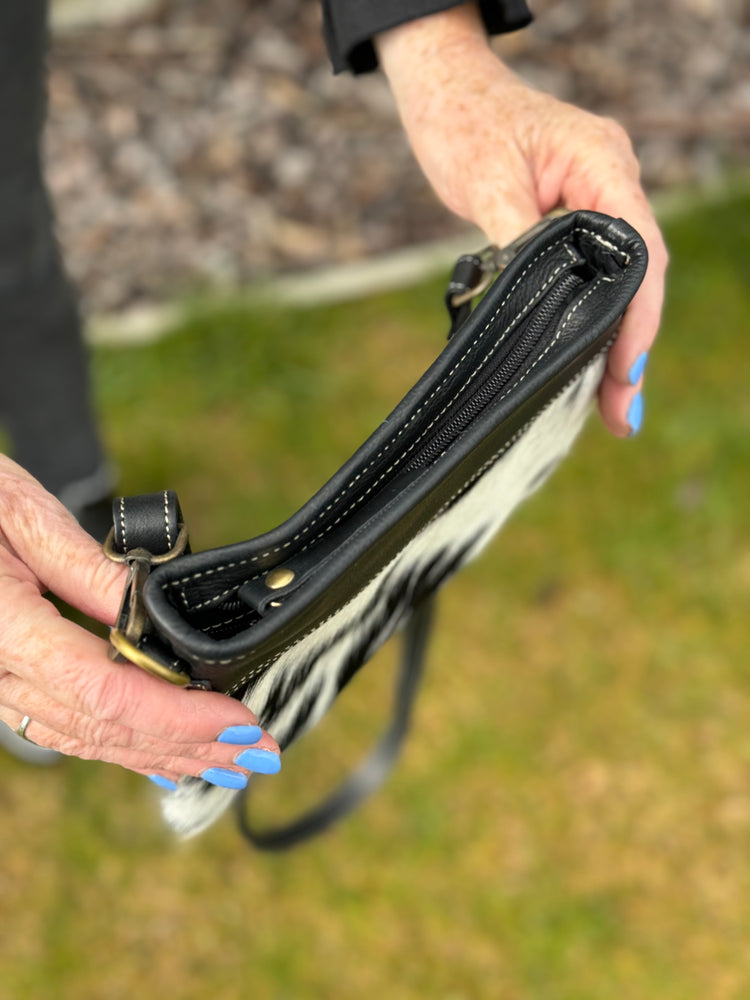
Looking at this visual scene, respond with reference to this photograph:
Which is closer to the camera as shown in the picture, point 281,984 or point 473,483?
point 473,483

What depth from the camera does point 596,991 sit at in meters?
2.07

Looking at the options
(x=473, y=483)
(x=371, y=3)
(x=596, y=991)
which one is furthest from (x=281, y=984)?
(x=371, y=3)

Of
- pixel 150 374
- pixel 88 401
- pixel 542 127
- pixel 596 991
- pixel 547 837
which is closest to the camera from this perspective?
pixel 542 127

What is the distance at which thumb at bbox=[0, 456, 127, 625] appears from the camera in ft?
3.34

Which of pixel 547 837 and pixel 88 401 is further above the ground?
pixel 88 401

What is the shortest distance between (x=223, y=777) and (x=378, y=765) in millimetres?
1153

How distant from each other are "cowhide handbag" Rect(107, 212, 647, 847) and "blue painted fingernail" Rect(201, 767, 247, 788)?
0.06m

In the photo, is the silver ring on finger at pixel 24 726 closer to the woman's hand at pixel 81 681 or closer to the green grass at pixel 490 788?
the woman's hand at pixel 81 681

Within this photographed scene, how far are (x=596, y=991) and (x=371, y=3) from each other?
1.99 metres

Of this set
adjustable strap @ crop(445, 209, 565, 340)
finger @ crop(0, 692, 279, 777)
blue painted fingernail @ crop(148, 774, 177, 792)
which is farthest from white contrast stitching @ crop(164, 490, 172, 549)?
adjustable strap @ crop(445, 209, 565, 340)

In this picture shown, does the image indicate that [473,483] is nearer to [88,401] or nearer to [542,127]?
[542,127]

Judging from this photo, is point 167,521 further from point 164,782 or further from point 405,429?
point 164,782

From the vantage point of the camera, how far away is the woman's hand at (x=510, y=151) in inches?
52.6

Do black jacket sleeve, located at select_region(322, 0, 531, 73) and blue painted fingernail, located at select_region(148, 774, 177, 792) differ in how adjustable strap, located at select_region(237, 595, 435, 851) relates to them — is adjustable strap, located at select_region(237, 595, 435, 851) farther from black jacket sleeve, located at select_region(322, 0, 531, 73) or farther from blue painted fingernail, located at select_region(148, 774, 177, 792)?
black jacket sleeve, located at select_region(322, 0, 531, 73)
